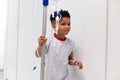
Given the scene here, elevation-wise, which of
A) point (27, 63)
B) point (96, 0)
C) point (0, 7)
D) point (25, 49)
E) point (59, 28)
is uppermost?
point (0, 7)

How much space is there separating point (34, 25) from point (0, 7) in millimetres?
1972

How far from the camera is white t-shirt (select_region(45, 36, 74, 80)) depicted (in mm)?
1279

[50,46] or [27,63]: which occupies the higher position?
[50,46]

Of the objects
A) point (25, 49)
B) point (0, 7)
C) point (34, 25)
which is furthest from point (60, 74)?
point (0, 7)

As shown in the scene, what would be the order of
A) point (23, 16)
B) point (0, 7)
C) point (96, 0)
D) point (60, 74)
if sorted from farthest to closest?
point (0, 7) → point (23, 16) → point (60, 74) → point (96, 0)

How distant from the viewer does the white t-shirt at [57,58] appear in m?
1.28

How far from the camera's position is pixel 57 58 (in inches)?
50.6

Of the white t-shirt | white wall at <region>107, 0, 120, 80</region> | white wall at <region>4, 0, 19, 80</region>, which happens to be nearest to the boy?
the white t-shirt

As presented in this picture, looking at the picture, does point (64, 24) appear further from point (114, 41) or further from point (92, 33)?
point (114, 41)

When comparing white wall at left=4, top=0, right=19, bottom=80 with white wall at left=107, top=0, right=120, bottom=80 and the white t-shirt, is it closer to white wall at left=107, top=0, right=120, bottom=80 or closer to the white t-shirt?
the white t-shirt

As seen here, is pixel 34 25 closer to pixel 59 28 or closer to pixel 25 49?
pixel 25 49

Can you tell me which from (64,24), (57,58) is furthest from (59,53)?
(64,24)

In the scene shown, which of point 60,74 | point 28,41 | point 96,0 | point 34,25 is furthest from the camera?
point 28,41

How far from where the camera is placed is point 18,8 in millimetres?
2369
